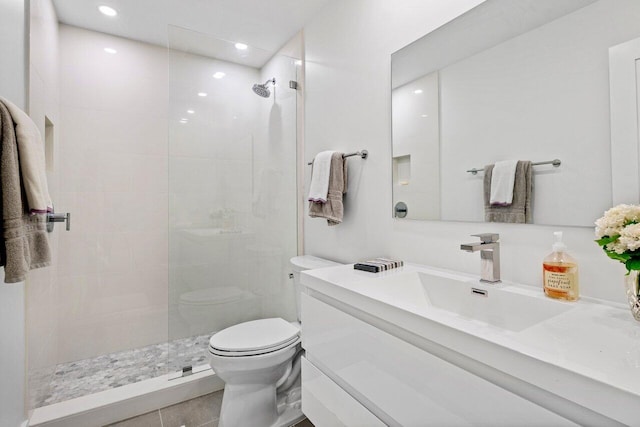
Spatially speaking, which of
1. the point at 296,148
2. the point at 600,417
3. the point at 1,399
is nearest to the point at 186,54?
the point at 296,148

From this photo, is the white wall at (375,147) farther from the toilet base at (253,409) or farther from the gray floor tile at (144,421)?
the gray floor tile at (144,421)

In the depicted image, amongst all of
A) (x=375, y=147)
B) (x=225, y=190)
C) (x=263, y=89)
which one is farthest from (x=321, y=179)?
(x=263, y=89)

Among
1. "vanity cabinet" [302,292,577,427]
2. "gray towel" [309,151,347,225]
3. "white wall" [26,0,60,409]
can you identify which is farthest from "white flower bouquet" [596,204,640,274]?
"white wall" [26,0,60,409]

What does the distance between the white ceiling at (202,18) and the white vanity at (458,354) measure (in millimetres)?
1712

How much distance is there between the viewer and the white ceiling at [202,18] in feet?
6.28

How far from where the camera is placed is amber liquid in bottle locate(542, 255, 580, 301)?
2.68 ft

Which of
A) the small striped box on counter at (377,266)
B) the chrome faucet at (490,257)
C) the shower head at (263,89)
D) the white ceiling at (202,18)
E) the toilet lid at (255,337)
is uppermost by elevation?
the white ceiling at (202,18)

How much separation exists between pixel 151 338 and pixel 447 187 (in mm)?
2406

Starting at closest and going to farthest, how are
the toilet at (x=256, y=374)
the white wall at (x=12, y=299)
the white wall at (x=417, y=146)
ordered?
1. the white wall at (x=12, y=299)
2. the white wall at (x=417, y=146)
3. the toilet at (x=256, y=374)

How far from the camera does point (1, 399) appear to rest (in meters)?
1.08

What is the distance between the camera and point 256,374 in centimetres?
147

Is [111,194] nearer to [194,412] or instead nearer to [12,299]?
[12,299]

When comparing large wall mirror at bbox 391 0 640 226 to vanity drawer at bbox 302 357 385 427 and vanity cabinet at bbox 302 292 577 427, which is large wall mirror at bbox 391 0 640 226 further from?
vanity drawer at bbox 302 357 385 427

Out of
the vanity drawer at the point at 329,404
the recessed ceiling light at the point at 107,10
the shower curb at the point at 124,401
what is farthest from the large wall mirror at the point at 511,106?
the recessed ceiling light at the point at 107,10
